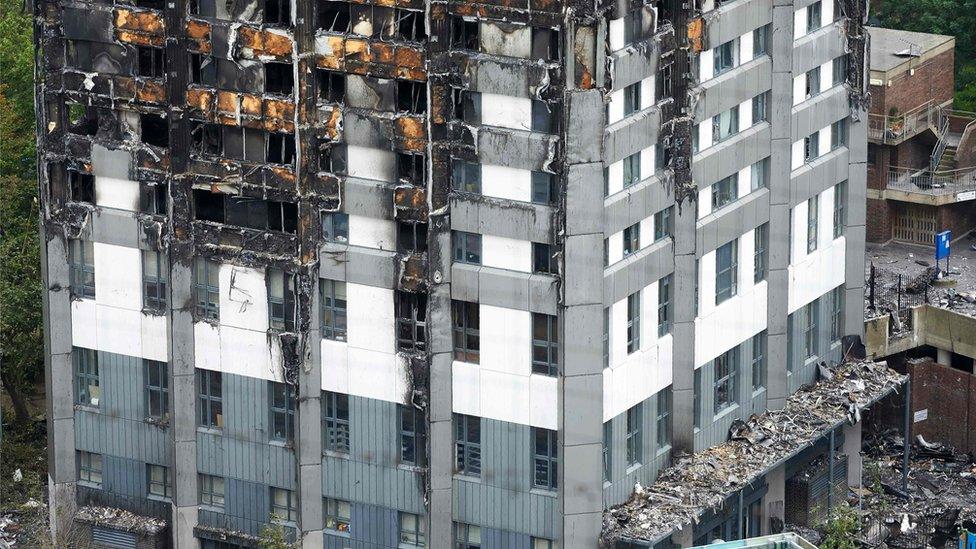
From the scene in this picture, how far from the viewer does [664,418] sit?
114 meters

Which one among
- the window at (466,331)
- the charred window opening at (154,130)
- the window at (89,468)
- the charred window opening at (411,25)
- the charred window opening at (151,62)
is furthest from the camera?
the window at (89,468)

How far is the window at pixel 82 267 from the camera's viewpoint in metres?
114

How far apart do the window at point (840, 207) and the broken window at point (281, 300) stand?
86.4 feet

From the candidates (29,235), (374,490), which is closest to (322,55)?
(374,490)

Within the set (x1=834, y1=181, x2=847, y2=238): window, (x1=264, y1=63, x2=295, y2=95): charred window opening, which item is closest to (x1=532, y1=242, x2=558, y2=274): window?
(x1=264, y1=63, x2=295, y2=95): charred window opening

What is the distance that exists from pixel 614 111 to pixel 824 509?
2541 centimetres

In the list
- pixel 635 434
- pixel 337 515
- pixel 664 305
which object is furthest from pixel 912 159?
pixel 337 515

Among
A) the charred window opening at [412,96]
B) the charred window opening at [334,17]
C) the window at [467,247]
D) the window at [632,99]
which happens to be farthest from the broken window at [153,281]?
the window at [632,99]

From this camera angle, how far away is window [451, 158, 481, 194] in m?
106

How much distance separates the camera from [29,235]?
135 metres

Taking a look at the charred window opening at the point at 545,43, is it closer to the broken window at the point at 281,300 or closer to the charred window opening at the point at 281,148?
the charred window opening at the point at 281,148

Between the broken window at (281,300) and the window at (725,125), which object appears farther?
the window at (725,125)

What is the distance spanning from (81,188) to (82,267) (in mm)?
3270

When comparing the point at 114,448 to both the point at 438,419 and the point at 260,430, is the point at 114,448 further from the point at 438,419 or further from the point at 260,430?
the point at 438,419
